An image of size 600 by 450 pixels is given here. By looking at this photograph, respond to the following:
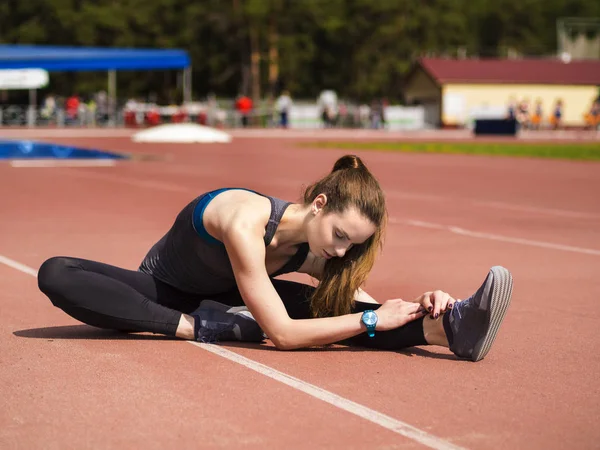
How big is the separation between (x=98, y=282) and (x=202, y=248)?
58 centimetres

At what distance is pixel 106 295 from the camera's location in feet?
20.6

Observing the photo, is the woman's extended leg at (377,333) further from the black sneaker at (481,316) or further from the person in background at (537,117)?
the person in background at (537,117)

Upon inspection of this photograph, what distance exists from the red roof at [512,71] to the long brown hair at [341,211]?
68.6m

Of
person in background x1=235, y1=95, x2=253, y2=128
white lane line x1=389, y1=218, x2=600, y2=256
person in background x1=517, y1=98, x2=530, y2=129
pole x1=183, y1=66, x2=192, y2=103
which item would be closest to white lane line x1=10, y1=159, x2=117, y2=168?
white lane line x1=389, y1=218, x2=600, y2=256

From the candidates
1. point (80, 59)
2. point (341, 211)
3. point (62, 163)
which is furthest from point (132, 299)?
point (80, 59)

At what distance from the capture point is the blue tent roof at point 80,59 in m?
34.7

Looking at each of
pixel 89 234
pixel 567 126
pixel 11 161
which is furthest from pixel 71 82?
pixel 89 234

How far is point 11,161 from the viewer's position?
26.7m

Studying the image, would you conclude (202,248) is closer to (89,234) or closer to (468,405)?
(468,405)

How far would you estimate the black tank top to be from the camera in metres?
5.99

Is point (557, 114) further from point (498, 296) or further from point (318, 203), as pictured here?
point (318, 203)

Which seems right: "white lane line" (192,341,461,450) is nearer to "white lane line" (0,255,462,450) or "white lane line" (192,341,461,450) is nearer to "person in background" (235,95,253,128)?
"white lane line" (0,255,462,450)

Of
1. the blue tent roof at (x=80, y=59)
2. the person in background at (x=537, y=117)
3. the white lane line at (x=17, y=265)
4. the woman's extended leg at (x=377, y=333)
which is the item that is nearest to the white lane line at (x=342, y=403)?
the woman's extended leg at (x=377, y=333)

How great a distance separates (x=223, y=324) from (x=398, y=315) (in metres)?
0.92
